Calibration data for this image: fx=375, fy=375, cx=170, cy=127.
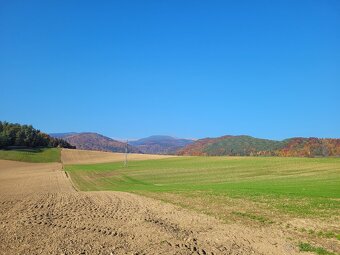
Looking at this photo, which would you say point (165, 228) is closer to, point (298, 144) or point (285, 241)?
point (285, 241)

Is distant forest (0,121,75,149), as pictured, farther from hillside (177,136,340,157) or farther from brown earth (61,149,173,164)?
hillside (177,136,340,157)

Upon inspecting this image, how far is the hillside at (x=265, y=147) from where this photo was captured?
11281cm

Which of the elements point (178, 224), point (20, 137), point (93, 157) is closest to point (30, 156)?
point (93, 157)

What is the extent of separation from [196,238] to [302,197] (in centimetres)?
1302

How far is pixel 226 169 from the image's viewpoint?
6244cm

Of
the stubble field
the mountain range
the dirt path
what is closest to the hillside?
the mountain range

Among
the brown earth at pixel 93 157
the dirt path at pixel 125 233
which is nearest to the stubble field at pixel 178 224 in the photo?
the dirt path at pixel 125 233

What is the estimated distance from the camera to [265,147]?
145500mm

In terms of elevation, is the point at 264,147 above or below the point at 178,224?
above

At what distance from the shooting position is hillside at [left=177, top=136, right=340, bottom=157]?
4441 inches

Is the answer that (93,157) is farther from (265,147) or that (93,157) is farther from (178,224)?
(178,224)

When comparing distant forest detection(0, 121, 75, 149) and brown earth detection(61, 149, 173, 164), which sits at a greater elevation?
distant forest detection(0, 121, 75, 149)

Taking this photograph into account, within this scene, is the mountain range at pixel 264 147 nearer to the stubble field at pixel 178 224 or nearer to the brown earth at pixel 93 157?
the brown earth at pixel 93 157

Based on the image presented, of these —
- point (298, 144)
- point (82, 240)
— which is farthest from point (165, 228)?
point (298, 144)
